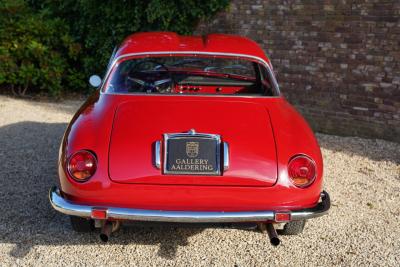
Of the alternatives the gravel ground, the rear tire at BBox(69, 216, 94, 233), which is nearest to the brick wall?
the gravel ground

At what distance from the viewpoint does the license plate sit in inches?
121

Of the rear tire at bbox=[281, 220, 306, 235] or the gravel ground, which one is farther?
the rear tire at bbox=[281, 220, 306, 235]

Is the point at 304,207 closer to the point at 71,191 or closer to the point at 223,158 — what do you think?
the point at 223,158

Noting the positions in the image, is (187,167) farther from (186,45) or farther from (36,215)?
(36,215)

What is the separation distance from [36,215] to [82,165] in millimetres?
1178

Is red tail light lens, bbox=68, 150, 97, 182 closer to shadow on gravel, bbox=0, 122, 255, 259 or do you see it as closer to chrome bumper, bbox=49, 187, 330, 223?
chrome bumper, bbox=49, 187, 330, 223

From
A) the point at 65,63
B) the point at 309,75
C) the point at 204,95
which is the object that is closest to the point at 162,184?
the point at 204,95

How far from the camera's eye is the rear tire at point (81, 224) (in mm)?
3463

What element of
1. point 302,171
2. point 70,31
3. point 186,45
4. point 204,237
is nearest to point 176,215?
point 204,237

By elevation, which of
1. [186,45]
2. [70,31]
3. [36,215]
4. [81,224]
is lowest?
[70,31]

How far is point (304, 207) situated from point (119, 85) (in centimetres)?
195

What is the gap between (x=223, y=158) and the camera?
3.10m

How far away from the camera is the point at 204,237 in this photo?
145 inches

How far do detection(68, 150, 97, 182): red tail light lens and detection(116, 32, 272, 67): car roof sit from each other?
1.27m
